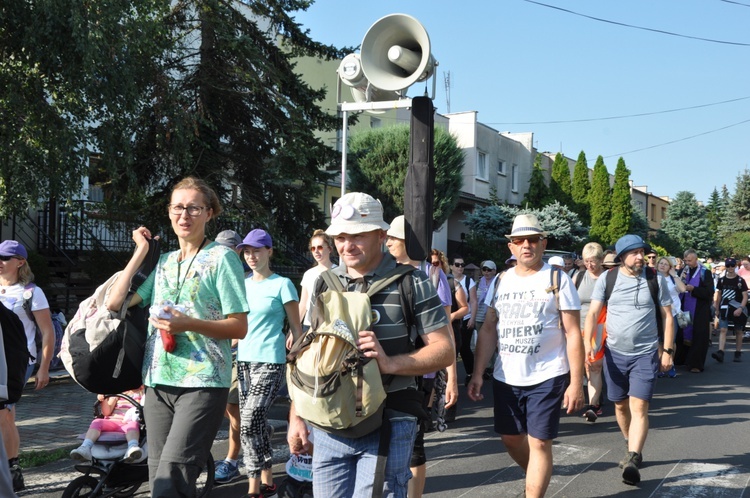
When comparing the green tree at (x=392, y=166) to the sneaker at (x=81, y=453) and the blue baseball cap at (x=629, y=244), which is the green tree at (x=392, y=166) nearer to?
the blue baseball cap at (x=629, y=244)

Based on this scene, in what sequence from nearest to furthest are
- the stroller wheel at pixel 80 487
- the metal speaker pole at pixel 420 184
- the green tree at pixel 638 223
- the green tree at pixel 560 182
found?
the metal speaker pole at pixel 420 184
the stroller wheel at pixel 80 487
the green tree at pixel 560 182
the green tree at pixel 638 223

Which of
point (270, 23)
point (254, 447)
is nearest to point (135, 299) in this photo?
point (254, 447)

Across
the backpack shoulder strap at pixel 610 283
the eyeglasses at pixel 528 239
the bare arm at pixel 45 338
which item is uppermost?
the eyeglasses at pixel 528 239

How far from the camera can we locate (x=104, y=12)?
10484 millimetres

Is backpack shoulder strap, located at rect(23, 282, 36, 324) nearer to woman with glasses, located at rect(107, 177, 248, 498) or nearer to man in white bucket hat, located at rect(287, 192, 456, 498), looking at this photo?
woman with glasses, located at rect(107, 177, 248, 498)

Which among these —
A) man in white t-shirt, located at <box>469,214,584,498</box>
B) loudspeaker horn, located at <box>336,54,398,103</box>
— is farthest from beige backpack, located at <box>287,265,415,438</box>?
loudspeaker horn, located at <box>336,54,398,103</box>

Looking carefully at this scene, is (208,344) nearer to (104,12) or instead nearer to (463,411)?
(463,411)

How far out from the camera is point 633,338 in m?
6.52

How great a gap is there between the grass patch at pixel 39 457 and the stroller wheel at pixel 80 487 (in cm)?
157

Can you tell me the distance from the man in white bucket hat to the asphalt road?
281 centimetres

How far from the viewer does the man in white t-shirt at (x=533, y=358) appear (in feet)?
15.8

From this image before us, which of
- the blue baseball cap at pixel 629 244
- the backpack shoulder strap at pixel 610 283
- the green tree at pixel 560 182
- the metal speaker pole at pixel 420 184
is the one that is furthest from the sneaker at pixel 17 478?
the green tree at pixel 560 182

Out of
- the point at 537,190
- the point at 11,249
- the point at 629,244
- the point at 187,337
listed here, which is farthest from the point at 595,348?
the point at 537,190

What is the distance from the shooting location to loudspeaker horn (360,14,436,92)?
5324 mm
